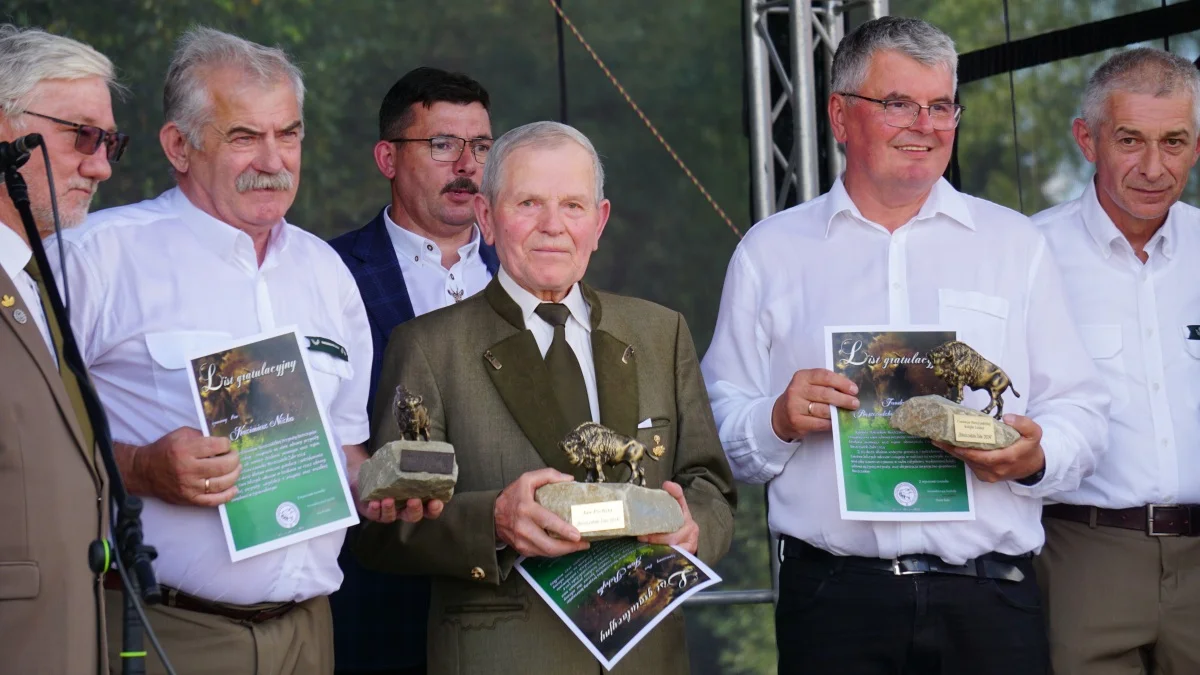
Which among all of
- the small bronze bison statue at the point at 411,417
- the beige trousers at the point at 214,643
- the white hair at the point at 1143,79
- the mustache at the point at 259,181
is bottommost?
the beige trousers at the point at 214,643

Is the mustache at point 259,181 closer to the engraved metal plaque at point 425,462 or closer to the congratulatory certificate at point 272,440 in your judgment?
the congratulatory certificate at point 272,440

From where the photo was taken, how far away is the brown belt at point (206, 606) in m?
2.90

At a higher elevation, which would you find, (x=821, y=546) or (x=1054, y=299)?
(x=1054, y=299)

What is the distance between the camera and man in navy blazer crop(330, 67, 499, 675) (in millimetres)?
3947

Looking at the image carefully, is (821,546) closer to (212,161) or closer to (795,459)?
(795,459)

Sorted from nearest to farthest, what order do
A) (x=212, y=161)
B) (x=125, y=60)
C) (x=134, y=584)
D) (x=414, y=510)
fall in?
(x=134, y=584) < (x=414, y=510) < (x=212, y=161) < (x=125, y=60)

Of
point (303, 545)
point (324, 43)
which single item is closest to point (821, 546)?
point (303, 545)

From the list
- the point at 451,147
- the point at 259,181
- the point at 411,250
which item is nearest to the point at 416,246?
the point at 411,250

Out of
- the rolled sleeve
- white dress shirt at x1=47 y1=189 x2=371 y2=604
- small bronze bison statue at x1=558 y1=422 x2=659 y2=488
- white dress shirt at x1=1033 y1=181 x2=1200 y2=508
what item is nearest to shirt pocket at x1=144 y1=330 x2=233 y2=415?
white dress shirt at x1=47 y1=189 x2=371 y2=604

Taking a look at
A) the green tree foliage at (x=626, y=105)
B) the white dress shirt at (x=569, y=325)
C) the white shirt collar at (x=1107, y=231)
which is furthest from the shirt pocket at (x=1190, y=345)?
the green tree foliage at (x=626, y=105)

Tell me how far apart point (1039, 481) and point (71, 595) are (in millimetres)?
2068

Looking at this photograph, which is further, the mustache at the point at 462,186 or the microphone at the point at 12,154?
the mustache at the point at 462,186

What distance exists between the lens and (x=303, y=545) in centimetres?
299

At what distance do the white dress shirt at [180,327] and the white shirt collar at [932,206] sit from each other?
50.2 inches
